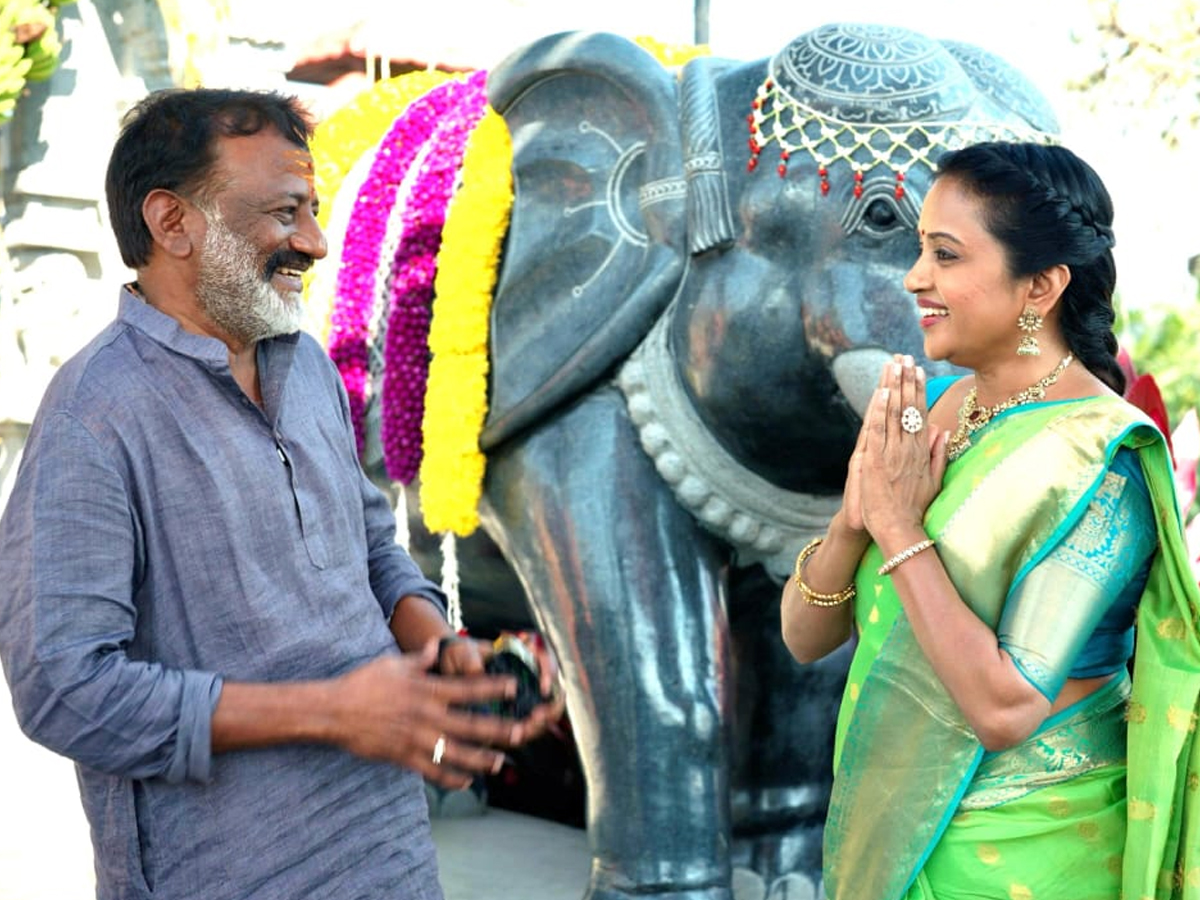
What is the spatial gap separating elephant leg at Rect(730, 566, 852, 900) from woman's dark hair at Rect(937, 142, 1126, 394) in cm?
163

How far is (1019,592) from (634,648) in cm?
132

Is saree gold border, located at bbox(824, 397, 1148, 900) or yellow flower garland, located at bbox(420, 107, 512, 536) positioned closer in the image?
saree gold border, located at bbox(824, 397, 1148, 900)

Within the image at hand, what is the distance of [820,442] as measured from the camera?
9.89 feet

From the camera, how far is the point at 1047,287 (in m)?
1.84

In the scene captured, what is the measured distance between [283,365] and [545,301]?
1301 millimetres

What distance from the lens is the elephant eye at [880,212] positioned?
2801mm

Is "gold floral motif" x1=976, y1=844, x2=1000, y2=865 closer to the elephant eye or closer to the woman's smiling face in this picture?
the woman's smiling face

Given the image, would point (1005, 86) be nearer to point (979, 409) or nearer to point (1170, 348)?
point (979, 409)

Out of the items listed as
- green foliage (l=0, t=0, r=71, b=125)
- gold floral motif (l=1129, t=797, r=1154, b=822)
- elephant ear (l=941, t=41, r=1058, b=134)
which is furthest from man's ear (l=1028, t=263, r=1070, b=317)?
green foliage (l=0, t=0, r=71, b=125)

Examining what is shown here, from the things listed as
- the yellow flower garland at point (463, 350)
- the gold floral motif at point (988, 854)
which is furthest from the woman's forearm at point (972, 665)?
the yellow flower garland at point (463, 350)

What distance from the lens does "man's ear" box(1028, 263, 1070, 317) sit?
1834 millimetres

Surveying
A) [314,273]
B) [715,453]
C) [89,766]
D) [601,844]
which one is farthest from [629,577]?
[89,766]

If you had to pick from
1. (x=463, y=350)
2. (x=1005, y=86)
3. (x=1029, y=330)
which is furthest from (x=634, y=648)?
(x=1029, y=330)

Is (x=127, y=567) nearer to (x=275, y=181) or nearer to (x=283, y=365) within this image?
(x=283, y=365)
